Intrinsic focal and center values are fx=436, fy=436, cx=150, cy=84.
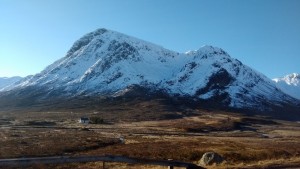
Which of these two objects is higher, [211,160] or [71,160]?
[71,160]

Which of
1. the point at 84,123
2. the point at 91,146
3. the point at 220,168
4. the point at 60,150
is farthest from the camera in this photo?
the point at 84,123

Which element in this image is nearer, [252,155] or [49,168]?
[49,168]

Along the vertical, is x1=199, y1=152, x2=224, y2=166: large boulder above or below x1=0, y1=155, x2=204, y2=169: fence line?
below

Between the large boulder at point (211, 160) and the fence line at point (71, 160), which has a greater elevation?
the fence line at point (71, 160)

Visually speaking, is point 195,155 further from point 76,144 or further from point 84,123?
point 84,123

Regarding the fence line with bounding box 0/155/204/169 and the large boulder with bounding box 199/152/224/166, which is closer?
the fence line with bounding box 0/155/204/169

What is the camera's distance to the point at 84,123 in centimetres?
15488

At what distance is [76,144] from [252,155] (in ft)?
92.2

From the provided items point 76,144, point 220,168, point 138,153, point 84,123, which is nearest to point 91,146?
point 76,144

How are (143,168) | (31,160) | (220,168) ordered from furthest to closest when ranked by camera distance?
(143,168)
(220,168)
(31,160)

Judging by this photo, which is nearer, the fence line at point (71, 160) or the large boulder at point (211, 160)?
the fence line at point (71, 160)

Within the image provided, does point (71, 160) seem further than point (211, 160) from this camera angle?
No

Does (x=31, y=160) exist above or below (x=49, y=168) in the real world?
above

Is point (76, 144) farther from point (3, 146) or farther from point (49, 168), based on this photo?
point (49, 168)
